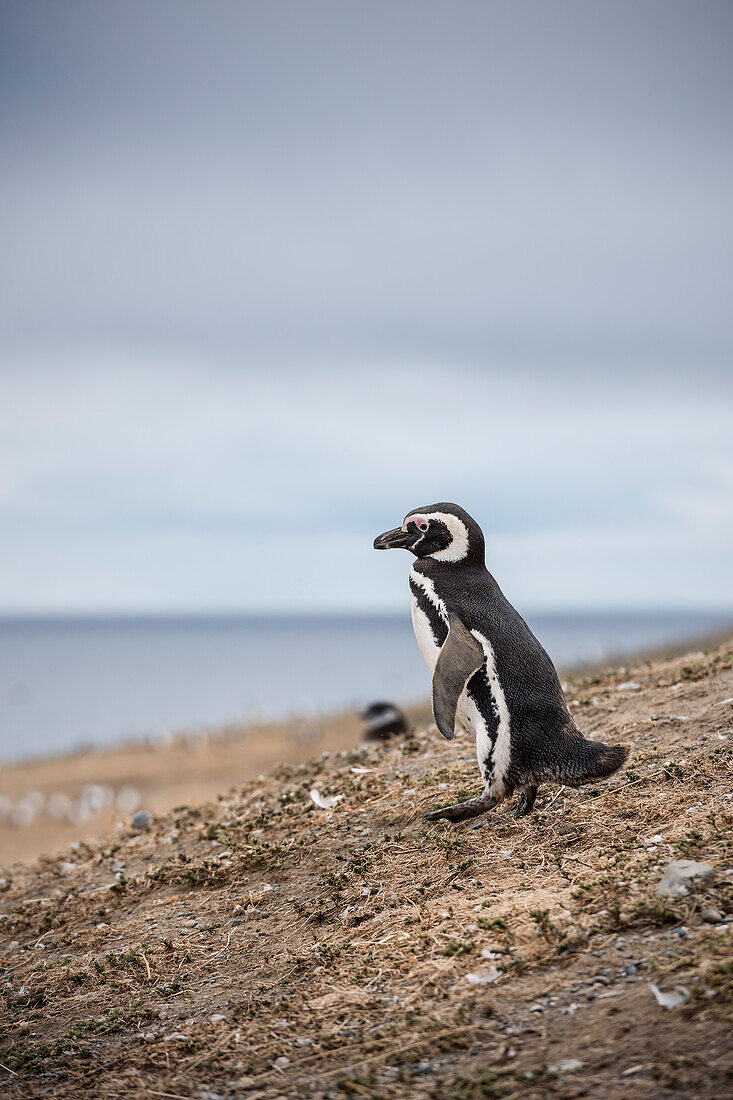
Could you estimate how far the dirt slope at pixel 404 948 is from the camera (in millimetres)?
3664

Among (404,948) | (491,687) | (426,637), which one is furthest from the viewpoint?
(426,637)

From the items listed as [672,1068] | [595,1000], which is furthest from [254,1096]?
[672,1068]

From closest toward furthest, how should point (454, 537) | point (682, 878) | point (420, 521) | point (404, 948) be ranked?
point (682, 878) < point (404, 948) < point (454, 537) < point (420, 521)

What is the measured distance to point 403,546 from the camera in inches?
275

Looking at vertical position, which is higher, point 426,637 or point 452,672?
point 426,637

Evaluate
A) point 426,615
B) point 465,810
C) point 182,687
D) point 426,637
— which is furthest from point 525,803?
point 182,687

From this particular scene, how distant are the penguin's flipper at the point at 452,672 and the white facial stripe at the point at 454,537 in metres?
0.73

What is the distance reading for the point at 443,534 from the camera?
6.73 metres

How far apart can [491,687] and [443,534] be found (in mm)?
1231

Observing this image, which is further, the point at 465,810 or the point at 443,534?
the point at 443,534

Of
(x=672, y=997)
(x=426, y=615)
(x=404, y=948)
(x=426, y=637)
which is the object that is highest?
(x=426, y=615)

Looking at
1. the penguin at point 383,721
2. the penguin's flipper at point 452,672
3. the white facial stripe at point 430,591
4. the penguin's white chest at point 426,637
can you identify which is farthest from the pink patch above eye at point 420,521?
the penguin at point 383,721

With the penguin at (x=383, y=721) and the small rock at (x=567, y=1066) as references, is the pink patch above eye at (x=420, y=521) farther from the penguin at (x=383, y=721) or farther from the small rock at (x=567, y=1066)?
the penguin at (x=383, y=721)

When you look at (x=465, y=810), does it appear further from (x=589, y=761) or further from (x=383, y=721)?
(x=383, y=721)
